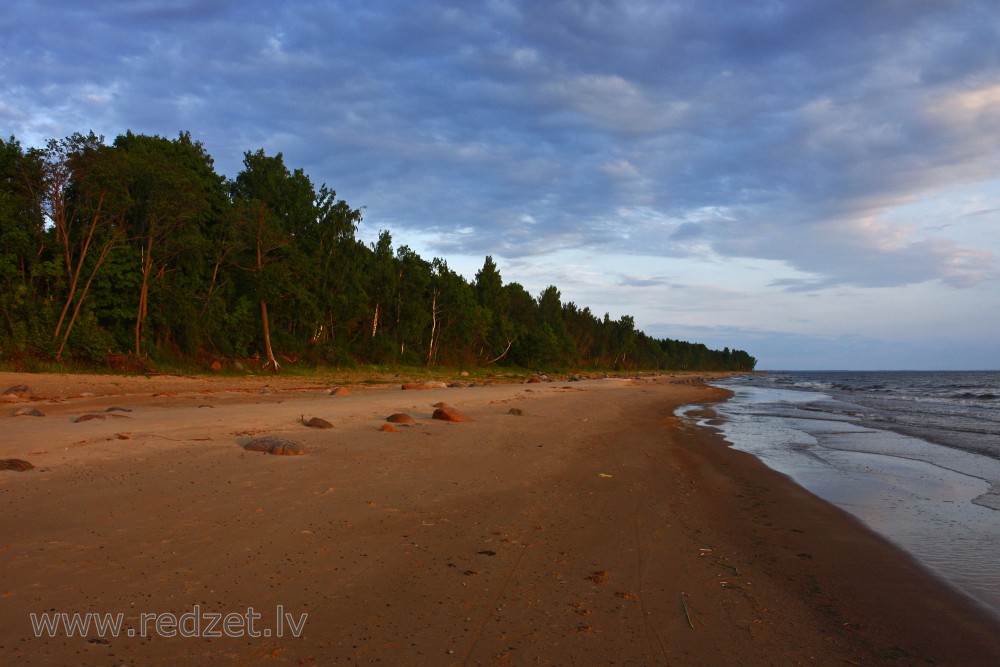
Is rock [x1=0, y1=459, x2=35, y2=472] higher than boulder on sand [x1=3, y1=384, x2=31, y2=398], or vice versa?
rock [x1=0, y1=459, x2=35, y2=472]

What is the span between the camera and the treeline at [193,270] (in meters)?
26.3

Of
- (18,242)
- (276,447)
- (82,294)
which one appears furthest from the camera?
(82,294)

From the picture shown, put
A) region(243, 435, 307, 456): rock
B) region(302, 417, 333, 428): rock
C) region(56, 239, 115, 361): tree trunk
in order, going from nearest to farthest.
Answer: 1. region(243, 435, 307, 456): rock
2. region(302, 417, 333, 428): rock
3. region(56, 239, 115, 361): tree trunk

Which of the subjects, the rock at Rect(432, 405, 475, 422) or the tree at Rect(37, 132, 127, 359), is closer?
the rock at Rect(432, 405, 475, 422)

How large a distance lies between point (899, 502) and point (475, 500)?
20.8 feet

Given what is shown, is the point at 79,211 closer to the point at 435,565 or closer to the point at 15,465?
the point at 15,465

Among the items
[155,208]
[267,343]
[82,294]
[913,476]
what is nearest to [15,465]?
[913,476]

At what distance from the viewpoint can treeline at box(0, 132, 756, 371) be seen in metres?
26.3

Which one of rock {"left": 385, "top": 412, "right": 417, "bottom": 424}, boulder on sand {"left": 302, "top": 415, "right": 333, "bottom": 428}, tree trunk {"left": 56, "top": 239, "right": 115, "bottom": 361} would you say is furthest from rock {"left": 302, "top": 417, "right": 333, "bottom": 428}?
tree trunk {"left": 56, "top": 239, "right": 115, "bottom": 361}

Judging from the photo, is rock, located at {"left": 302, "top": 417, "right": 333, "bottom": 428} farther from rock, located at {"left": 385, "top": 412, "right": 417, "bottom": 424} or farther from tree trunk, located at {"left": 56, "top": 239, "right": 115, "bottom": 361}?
tree trunk, located at {"left": 56, "top": 239, "right": 115, "bottom": 361}

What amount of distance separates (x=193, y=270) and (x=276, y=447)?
28594mm

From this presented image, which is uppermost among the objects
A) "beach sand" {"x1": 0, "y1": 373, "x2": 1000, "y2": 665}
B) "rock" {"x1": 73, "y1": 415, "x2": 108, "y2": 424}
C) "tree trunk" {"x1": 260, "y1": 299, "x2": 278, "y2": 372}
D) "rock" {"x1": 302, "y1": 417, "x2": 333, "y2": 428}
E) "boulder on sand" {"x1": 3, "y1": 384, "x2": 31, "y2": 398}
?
"tree trunk" {"x1": 260, "y1": 299, "x2": 278, "y2": 372}

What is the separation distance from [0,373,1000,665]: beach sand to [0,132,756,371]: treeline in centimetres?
2191

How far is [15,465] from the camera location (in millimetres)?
6859
